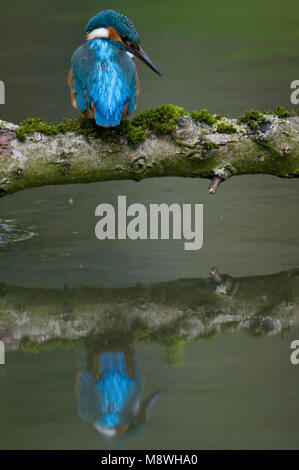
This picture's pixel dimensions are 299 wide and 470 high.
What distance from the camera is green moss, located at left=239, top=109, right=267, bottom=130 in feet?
14.2

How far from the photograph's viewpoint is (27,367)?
316 centimetres

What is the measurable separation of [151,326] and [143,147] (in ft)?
3.42

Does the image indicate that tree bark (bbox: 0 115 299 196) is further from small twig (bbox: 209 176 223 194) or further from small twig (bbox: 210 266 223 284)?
small twig (bbox: 210 266 223 284)

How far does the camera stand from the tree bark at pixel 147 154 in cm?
421

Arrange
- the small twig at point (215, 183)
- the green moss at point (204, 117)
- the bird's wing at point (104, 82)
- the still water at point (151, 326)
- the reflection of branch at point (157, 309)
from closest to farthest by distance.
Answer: the still water at point (151, 326)
the reflection of branch at point (157, 309)
the bird's wing at point (104, 82)
the small twig at point (215, 183)
the green moss at point (204, 117)

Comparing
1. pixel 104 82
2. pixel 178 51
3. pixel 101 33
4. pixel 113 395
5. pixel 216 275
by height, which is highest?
pixel 178 51

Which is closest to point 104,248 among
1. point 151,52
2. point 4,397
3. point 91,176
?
point 91,176

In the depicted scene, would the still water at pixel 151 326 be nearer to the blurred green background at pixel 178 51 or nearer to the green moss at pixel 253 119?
the blurred green background at pixel 178 51

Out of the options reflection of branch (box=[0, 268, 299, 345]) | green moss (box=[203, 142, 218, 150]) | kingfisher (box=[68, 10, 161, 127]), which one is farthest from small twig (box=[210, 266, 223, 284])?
kingfisher (box=[68, 10, 161, 127])

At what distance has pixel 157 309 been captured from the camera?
3740 millimetres

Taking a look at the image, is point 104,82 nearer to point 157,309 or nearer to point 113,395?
point 157,309

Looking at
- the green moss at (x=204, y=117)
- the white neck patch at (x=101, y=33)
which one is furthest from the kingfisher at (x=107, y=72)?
the green moss at (x=204, y=117)

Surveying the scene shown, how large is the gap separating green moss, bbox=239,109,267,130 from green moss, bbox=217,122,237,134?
0.22ft

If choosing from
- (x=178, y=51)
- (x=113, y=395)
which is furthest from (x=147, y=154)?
(x=178, y=51)
